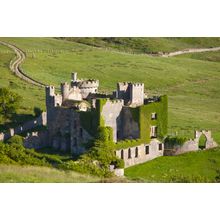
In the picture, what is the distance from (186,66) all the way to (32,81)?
40.2 m

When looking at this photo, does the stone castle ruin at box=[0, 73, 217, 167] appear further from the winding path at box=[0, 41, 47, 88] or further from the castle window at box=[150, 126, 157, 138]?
the winding path at box=[0, 41, 47, 88]

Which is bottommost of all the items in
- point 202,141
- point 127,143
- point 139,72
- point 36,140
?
point 202,141

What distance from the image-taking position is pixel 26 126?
267 ft

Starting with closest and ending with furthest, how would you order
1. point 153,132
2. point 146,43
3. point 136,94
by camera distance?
point 153,132
point 136,94
point 146,43

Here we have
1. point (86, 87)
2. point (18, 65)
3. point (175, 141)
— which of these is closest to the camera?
point (175, 141)

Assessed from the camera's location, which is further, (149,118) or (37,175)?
(149,118)

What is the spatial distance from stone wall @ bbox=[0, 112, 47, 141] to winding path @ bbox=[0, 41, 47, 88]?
2650 cm

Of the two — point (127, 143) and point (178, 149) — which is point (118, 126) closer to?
point (127, 143)

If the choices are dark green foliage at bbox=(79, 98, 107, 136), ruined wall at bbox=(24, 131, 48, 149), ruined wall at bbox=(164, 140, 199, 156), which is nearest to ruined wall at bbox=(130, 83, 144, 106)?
dark green foliage at bbox=(79, 98, 107, 136)

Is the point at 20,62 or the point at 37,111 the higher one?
the point at 20,62

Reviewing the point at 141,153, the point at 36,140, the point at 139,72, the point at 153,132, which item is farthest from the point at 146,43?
the point at 141,153

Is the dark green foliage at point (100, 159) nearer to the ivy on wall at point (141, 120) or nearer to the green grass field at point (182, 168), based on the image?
the ivy on wall at point (141, 120)

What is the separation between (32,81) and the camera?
11144 centimetres

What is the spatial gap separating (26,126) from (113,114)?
43.4ft
